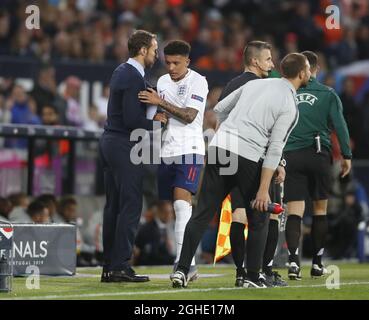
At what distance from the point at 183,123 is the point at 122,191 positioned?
2.85 ft

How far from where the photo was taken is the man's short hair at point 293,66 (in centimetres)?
1063

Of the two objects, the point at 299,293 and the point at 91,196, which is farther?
the point at 91,196

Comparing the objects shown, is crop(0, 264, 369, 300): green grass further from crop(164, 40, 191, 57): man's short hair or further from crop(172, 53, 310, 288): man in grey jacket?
crop(164, 40, 191, 57): man's short hair

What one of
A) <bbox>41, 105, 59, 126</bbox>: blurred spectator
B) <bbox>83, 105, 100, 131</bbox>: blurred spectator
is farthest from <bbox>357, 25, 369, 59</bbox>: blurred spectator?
<bbox>41, 105, 59, 126</bbox>: blurred spectator

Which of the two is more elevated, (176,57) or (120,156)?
(176,57)

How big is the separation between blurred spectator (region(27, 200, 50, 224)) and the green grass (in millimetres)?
2184

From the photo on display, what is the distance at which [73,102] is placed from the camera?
1889 cm

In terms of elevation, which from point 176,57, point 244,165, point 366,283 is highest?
point 176,57

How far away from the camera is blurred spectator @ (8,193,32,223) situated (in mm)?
14781

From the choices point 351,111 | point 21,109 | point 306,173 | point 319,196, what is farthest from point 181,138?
point 351,111
